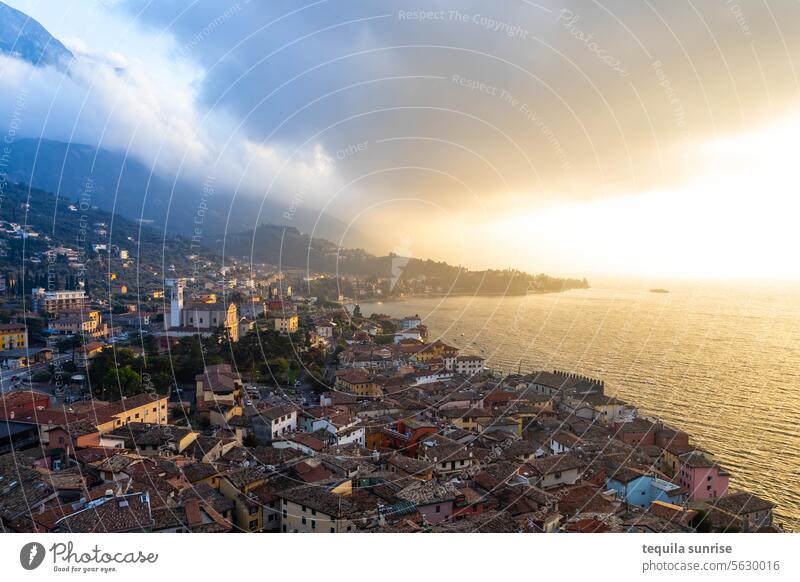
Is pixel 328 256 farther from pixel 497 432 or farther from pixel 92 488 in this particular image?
pixel 92 488

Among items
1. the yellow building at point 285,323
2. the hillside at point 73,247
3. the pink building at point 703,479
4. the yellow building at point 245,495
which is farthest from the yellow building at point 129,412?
the hillside at point 73,247

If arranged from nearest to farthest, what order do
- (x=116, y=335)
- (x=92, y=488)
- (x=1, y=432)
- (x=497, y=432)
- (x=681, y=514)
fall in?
1. (x=92, y=488)
2. (x=681, y=514)
3. (x=1, y=432)
4. (x=497, y=432)
5. (x=116, y=335)

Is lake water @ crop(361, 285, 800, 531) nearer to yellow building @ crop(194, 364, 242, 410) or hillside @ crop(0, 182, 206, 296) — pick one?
yellow building @ crop(194, 364, 242, 410)

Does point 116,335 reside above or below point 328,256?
below
